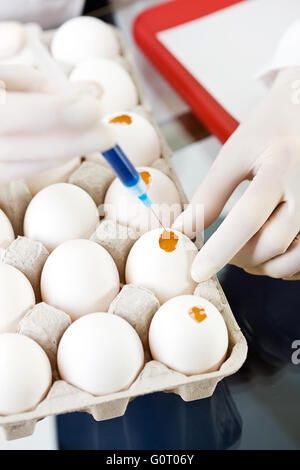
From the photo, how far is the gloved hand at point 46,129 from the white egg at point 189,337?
22 cm

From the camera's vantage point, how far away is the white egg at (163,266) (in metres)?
0.74

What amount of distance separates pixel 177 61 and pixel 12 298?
685mm

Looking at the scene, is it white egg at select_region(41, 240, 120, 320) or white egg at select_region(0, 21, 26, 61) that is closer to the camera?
white egg at select_region(41, 240, 120, 320)

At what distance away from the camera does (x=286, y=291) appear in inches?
34.6

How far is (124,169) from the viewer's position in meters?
0.72

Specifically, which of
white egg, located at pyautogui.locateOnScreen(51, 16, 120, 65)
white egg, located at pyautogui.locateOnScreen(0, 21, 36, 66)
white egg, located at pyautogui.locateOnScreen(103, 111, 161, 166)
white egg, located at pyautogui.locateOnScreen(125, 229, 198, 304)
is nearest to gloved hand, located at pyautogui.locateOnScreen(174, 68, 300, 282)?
white egg, located at pyautogui.locateOnScreen(125, 229, 198, 304)

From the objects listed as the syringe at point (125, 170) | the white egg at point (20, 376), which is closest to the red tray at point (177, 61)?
the syringe at point (125, 170)

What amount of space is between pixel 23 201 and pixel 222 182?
307 mm

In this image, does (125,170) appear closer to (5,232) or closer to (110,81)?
(5,232)

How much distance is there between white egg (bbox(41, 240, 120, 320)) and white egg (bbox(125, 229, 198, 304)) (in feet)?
0.12

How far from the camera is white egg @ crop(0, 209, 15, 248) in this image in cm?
80

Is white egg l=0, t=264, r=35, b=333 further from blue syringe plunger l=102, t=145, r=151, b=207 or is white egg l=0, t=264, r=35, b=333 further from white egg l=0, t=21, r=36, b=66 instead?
white egg l=0, t=21, r=36, b=66
